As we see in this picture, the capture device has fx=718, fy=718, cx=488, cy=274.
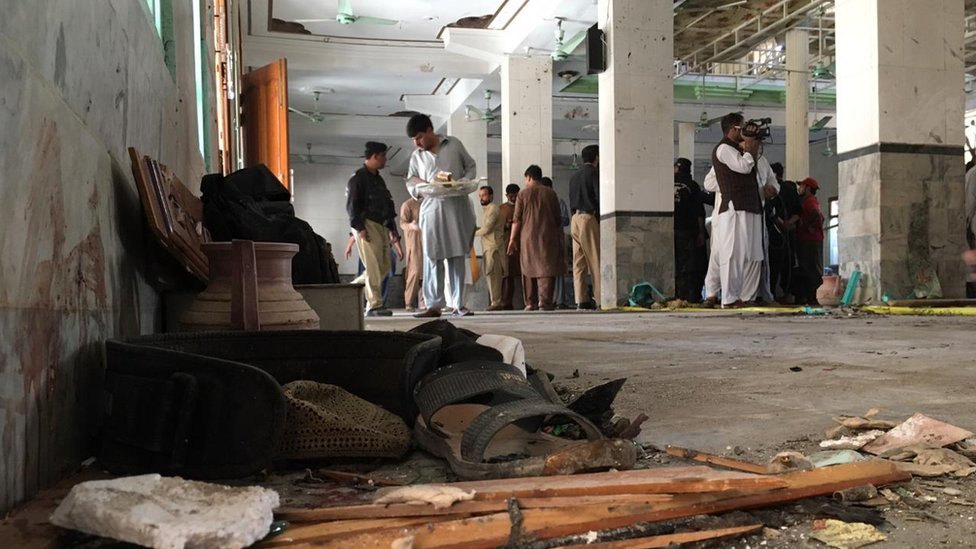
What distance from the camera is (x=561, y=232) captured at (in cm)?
878

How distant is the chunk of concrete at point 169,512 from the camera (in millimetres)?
800

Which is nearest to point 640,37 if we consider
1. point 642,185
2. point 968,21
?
point 642,185

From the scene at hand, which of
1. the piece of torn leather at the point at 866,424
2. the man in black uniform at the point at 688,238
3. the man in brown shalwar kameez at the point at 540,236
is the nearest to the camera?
the piece of torn leather at the point at 866,424

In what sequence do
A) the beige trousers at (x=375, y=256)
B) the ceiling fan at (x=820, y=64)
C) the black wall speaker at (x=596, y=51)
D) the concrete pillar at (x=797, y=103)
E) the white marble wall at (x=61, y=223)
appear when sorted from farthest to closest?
the concrete pillar at (x=797, y=103), the ceiling fan at (x=820, y=64), the black wall speaker at (x=596, y=51), the beige trousers at (x=375, y=256), the white marble wall at (x=61, y=223)

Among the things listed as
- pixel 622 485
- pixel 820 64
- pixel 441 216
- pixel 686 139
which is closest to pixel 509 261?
pixel 441 216

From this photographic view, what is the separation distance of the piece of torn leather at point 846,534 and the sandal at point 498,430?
0.32m

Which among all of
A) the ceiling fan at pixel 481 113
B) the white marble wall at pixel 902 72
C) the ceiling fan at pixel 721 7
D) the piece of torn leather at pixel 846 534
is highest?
the ceiling fan at pixel 721 7

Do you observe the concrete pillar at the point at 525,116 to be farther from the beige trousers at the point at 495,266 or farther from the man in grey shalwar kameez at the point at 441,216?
the man in grey shalwar kameez at the point at 441,216

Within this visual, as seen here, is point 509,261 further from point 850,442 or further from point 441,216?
point 850,442

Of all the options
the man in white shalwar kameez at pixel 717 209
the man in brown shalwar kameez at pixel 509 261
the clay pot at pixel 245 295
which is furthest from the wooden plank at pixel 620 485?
the man in brown shalwar kameez at pixel 509 261

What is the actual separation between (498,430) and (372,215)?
527 centimetres

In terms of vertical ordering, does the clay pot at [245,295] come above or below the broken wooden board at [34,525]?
above

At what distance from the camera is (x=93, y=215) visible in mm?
1473

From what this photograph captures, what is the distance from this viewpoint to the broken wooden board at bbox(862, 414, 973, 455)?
127cm
